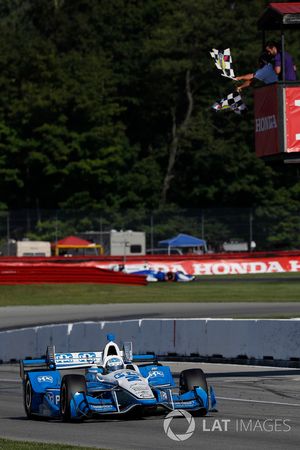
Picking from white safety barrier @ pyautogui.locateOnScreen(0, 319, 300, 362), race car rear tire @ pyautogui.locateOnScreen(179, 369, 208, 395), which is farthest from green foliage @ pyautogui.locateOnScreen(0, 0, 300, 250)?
race car rear tire @ pyautogui.locateOnScreen(179, 369, 208, 395)

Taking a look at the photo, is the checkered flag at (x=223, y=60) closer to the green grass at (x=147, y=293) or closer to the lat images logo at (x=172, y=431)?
the lat images logo at (x=172, y=431)

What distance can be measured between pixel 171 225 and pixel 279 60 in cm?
4106

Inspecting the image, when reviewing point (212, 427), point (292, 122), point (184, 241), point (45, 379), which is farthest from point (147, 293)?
point (212, 427)

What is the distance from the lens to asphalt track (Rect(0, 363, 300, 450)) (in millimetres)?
11102

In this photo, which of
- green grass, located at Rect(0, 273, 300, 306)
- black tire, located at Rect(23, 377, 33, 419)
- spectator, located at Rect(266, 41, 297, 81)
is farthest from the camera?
green grass, located at Rect(0, 273, 300, 306)

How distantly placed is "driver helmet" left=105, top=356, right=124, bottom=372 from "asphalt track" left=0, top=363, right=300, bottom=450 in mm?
625

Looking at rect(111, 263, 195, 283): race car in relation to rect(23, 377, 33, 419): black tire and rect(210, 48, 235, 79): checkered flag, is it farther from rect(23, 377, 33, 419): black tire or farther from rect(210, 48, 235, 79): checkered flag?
rect(23, 377, 33, 419): black tire

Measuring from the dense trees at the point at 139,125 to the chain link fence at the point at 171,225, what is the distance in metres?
12.8

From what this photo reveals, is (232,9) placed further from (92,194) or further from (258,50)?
(92,194)

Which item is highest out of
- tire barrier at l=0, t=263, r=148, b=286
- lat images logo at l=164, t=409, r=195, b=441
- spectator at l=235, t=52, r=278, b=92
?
spectator at l=235, t=52, r=278, b=92

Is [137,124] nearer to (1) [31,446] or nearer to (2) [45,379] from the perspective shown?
(2) [45,379]

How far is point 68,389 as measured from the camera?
13.0 metres

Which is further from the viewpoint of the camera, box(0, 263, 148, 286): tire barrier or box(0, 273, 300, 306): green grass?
box(0, 263, 148, 286): tire barrier

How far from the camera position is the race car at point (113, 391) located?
1279cm
